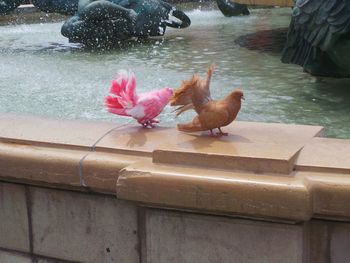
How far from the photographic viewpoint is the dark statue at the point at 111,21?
19.6 ft

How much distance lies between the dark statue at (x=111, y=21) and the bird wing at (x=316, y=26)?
2717 millimetres

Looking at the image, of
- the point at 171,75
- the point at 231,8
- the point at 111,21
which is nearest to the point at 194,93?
the point at 171,75

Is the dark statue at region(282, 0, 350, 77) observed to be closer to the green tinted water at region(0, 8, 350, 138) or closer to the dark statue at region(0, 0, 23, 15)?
the green tinted water at region(0, 8, 350, 138)

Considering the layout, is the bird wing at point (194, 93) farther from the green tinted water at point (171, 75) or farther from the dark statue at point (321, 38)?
the dark statue at point (321, 38)

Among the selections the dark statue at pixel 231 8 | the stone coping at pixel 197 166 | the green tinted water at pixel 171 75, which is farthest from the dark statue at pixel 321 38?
the dark statue at pixel 231 8

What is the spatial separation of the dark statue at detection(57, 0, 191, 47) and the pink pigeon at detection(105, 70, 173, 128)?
3886 mm

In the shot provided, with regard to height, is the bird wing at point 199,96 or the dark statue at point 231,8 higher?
the bird wing at point 199,96

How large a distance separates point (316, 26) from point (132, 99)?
4.75 feet

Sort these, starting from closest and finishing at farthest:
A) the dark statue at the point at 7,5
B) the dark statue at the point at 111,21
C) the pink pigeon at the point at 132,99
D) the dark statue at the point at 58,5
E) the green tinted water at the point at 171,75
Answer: the pink pigeon at the point at 132,99
the green tinted water at the point at 171,75
the dark statue at the point at 111,21
the dark statue at the point at 58,5
the dark statue at the point at 7,5

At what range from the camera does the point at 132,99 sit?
2.12 m

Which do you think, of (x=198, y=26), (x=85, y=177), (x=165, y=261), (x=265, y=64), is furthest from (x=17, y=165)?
(x=198, y=26)

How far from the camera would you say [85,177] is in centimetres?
201

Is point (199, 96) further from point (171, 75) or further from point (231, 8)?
point (231, 8)

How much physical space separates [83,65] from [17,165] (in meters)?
3.09
